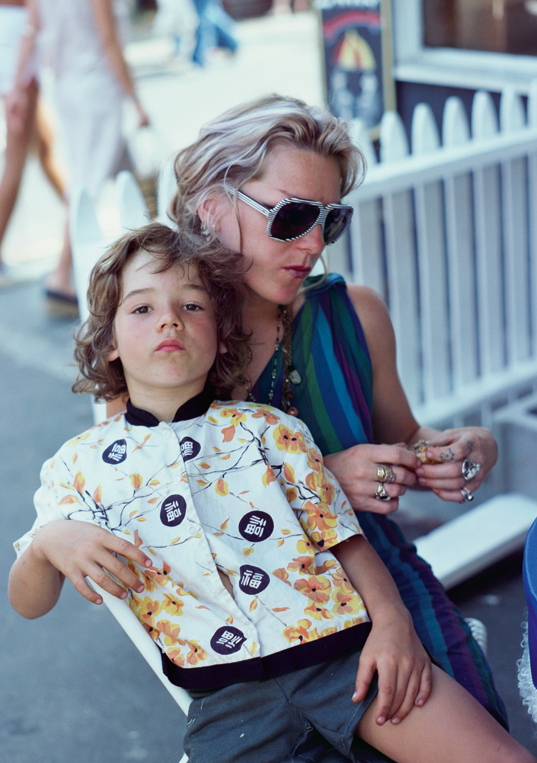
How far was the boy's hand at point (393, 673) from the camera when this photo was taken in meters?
1.39

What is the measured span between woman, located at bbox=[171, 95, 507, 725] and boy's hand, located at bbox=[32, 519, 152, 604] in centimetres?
51

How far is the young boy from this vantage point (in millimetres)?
1390

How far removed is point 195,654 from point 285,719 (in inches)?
7.5

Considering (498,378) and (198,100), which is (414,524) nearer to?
(498,378)

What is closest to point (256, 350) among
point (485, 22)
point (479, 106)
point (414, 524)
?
point (414, 524)

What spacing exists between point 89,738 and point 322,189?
1.64m

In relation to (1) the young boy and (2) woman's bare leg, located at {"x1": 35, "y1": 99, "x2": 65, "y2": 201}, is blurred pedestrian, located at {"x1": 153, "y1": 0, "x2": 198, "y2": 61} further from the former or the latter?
(1) the young boy

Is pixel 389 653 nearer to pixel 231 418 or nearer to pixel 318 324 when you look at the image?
pixel 231 418

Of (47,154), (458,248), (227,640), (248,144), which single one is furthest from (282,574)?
(47,154)

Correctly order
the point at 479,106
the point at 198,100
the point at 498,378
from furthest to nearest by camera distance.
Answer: the point at 198,100 < the point at 498,378 < the point at 479,106

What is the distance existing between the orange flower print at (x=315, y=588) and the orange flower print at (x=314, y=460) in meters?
0.20

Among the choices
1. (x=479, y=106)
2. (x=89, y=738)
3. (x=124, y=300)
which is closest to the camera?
(x=124, y=300)

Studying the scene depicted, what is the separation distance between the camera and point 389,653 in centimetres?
141

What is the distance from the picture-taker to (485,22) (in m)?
4.50
